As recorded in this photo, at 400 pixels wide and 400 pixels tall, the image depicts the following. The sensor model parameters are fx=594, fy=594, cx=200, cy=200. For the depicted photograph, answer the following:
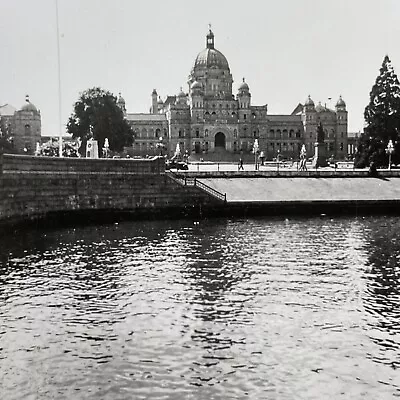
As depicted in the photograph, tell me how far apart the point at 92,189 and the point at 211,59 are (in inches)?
4617

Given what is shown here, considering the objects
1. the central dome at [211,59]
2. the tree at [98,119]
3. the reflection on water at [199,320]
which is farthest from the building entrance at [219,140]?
the reflection on water at [199,320]

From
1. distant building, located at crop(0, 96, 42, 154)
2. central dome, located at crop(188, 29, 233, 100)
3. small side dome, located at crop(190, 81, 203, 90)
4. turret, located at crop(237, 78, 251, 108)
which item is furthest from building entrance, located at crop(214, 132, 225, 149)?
distant building, located at crop(0, 96, 42, 154)

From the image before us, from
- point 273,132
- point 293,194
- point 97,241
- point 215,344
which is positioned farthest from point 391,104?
point 273,132

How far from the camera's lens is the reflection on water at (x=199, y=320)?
1442 cm

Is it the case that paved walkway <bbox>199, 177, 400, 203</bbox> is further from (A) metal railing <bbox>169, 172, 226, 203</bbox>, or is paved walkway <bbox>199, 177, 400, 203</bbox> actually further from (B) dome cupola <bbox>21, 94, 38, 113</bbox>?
(B) dome cupola <bbox>21, 94, 38, 113</bbox>

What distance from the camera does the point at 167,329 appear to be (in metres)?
18.3

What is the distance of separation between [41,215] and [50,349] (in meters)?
28.8

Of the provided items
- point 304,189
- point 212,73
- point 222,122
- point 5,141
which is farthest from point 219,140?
point 304,189

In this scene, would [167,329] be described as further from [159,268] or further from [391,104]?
[391,104]

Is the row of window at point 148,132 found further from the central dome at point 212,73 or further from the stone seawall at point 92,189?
the stone seawall at point 92,189

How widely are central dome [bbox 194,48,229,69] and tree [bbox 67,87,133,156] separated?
6680 cm

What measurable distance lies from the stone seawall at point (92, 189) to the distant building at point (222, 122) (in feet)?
310

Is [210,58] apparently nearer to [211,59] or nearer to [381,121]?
[211,59]

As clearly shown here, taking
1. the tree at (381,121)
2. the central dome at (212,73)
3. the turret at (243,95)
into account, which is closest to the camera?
the tree at (381,121)
